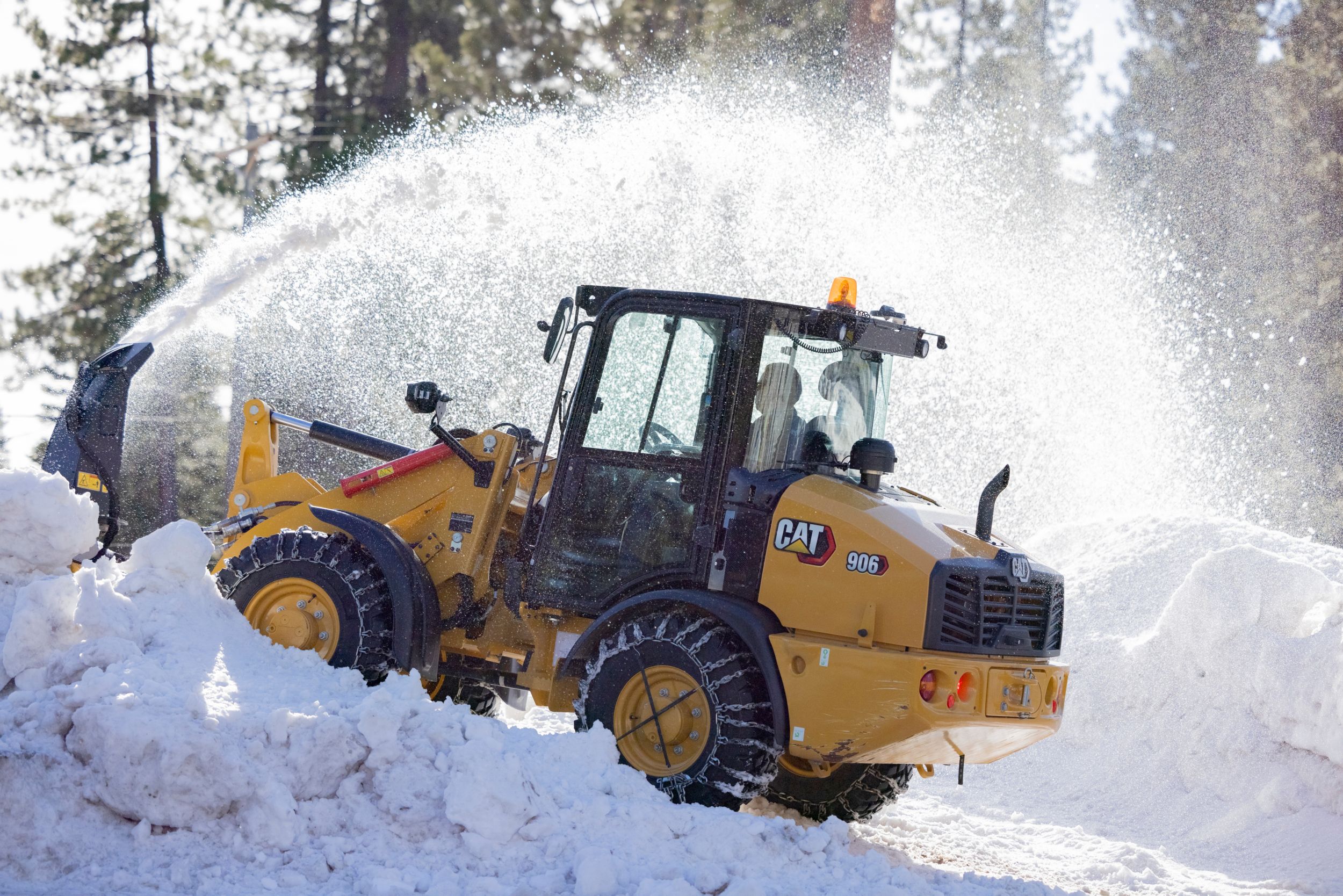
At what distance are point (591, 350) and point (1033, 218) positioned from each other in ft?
50.6

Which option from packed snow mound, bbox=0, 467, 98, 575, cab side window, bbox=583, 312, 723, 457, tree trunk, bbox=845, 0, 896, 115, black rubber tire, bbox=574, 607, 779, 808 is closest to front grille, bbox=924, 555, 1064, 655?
black rubber tire, bbox=574, 607, 779, 808

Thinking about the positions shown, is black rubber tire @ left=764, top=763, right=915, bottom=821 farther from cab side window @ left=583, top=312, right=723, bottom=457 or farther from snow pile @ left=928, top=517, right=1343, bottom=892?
cab side window @ left=583, top=312, right=723, bottom=457

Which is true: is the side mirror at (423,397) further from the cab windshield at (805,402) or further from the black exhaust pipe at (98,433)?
the black exhaust pipe at (98,433)

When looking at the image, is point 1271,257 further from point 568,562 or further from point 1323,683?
point 568,562

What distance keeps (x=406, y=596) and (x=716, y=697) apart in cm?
175

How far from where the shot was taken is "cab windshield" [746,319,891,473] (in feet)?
20.4

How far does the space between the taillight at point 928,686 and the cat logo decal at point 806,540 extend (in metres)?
0.63

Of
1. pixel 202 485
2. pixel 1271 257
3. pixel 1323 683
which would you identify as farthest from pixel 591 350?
pixel 1271 257

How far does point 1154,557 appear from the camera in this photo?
35.6ft

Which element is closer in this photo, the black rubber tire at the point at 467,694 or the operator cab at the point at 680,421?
the operator cab at the point at 680,421

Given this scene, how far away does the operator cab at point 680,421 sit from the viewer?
20.3 feet

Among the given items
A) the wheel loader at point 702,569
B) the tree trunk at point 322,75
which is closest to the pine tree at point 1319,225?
the tree trunk at point 322,75

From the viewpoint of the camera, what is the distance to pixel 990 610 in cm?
573

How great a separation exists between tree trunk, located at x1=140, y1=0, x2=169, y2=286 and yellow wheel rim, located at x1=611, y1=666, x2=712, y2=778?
15.5m
